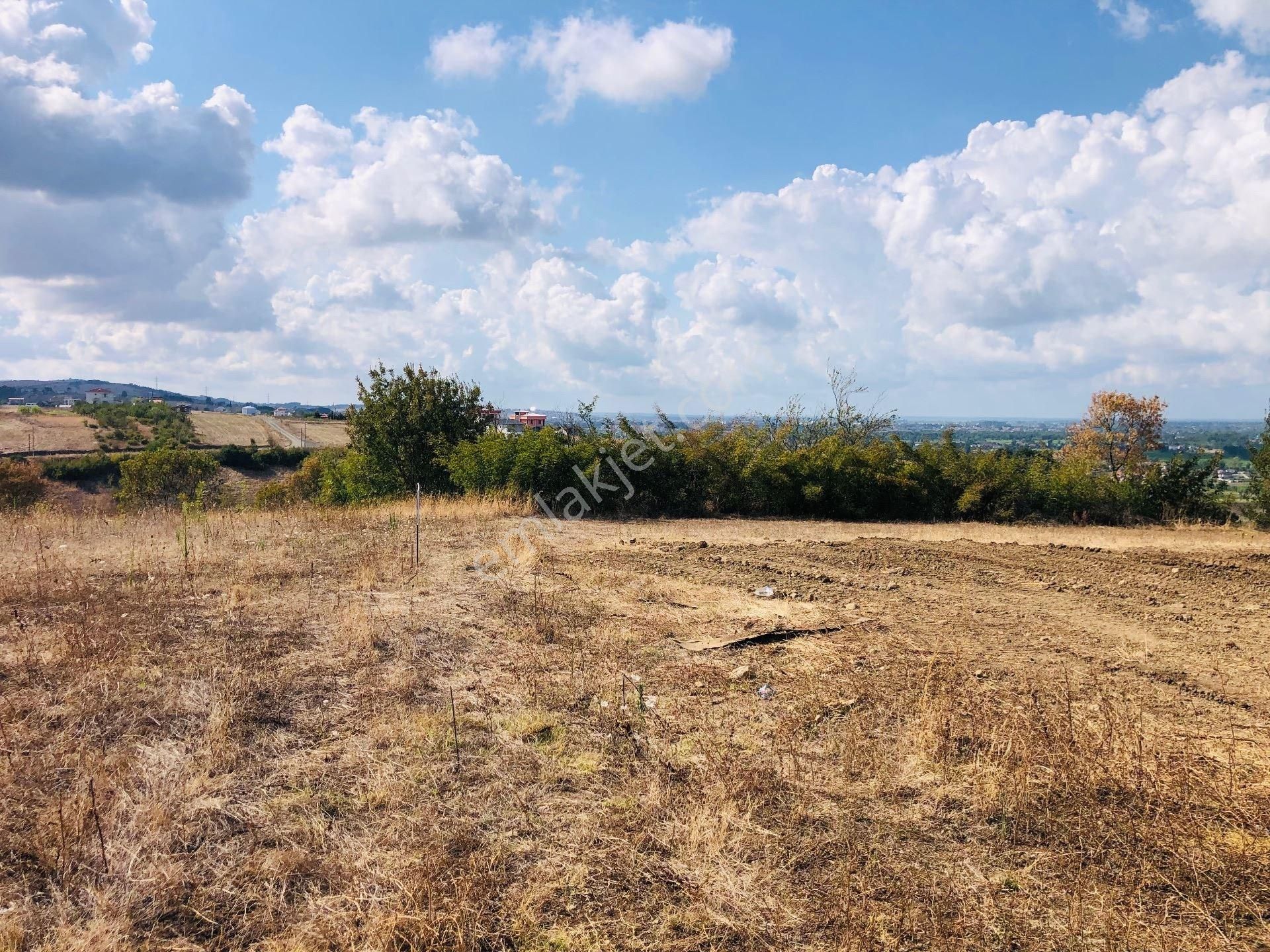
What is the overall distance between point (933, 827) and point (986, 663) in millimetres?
2269

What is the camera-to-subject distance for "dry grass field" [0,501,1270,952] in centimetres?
230

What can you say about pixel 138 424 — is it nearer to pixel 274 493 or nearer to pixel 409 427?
pixel 274 493

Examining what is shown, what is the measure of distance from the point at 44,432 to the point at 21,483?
30418 mm

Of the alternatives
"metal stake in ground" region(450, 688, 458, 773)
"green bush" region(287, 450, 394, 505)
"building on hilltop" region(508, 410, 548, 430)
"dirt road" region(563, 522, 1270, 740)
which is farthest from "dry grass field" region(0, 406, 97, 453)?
"metal stake in ground" region(450, 688, 458, 773)

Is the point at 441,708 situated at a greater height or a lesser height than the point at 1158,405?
lesser

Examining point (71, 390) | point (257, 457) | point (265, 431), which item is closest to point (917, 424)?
point (257, 457)

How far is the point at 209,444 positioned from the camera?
47.0 metres

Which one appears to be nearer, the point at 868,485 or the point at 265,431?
the point at 868,485

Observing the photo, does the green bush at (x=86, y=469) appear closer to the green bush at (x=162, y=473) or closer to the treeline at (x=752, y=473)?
the green bush at (x=162, y=473)

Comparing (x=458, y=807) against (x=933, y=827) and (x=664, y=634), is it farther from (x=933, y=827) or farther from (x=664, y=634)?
(x=664, y=634)

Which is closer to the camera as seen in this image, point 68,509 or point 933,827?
point 933,827

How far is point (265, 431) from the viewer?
189 ft

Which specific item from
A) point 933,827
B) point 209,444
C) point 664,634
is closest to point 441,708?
point 664,634

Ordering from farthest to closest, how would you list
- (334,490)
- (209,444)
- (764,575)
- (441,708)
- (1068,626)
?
(209,444)
(334,490)
(764,575)
(1068,626)
(441,708)
